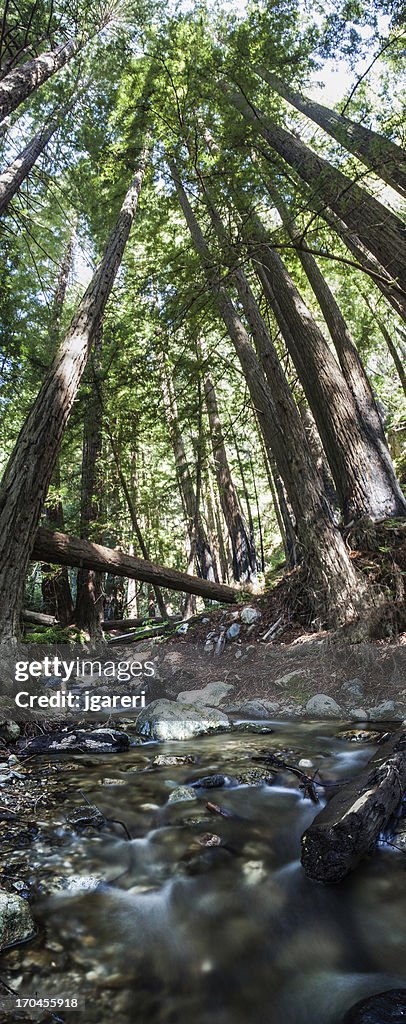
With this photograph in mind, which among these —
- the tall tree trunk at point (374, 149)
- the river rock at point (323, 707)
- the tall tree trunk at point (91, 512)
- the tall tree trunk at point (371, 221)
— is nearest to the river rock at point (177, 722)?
the river rock at point (323, 707)

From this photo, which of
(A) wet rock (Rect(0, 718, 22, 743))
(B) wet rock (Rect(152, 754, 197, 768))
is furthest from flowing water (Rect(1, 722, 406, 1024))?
(A) wet rock (Rect(0, 718, 22, 743))

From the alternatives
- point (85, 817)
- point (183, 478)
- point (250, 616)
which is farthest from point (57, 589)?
point (85, 817)

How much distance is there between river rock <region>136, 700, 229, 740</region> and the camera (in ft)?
14.4

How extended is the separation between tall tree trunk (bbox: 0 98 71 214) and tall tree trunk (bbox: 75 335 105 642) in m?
2.73

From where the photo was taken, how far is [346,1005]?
151 cm

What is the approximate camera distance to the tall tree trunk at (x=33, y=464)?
5.16m

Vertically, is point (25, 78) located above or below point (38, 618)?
above

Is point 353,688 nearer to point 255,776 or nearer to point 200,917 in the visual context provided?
point 255,776

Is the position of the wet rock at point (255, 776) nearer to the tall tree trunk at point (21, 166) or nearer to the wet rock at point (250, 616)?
the wet rock at point (250, 616)

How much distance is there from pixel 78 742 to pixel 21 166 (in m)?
7.60

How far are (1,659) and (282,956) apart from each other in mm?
3786

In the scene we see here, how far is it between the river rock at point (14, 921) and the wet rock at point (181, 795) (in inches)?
44.6

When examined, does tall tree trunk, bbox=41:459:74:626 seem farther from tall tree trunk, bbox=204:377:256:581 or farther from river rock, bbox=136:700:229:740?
Result: river rock, bbox=136:700:229:740

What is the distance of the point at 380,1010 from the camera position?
56.4 inches
